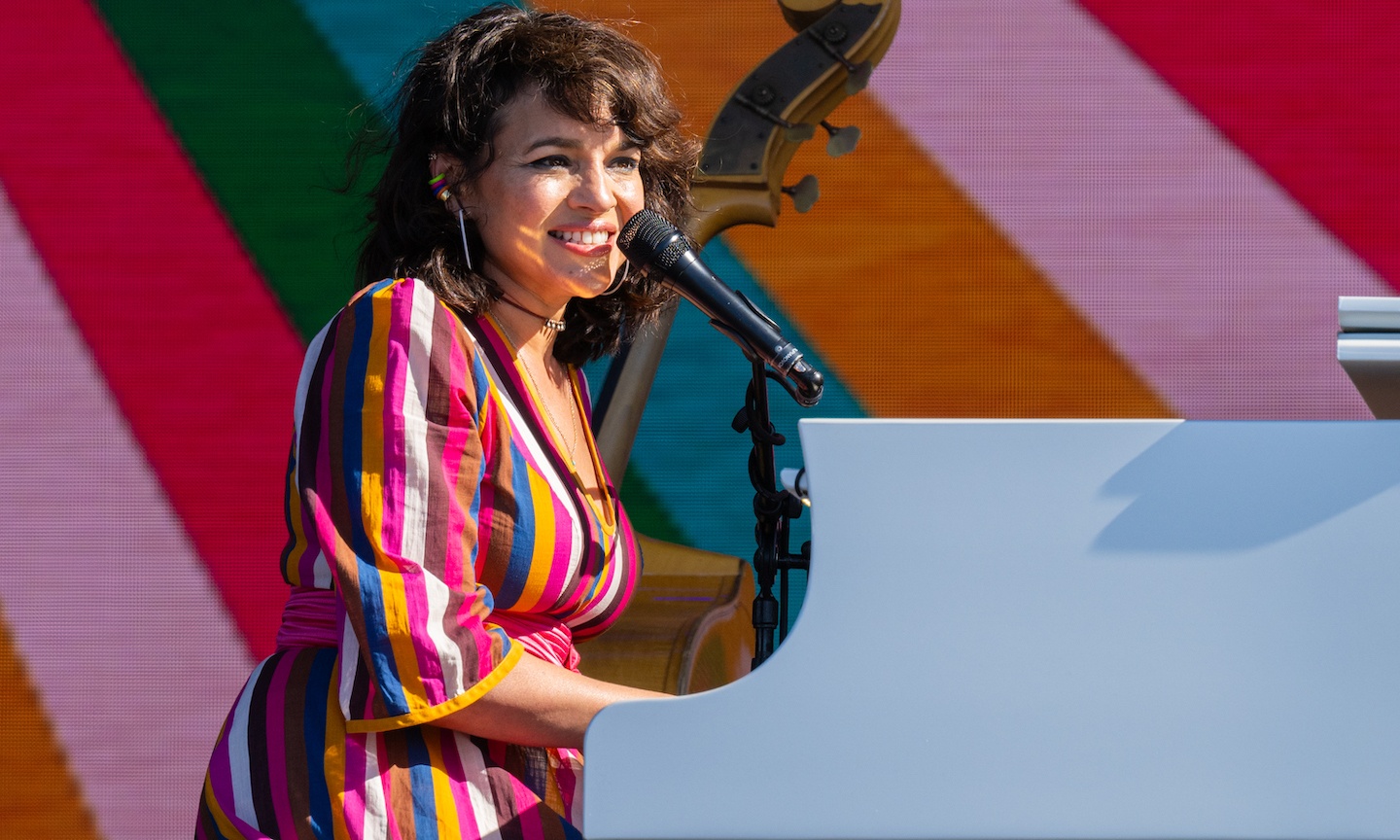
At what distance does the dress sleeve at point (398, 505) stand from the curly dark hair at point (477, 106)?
0.43 ft

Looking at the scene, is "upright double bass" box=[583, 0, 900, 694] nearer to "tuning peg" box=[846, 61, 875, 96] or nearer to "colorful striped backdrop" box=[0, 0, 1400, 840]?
"tuning peg" box=[846, 61, 875, 96]

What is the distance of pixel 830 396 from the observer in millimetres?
1965

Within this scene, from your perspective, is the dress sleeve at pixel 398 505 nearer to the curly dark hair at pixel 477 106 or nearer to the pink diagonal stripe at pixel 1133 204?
the curly dark hair at pixel 477 106

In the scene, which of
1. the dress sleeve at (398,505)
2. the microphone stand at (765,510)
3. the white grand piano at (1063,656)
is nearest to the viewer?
the white grand piano at (1063,656)

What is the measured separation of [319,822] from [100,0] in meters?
1.60

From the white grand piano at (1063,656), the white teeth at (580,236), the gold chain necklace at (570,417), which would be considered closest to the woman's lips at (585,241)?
the white teeth at (580,236)

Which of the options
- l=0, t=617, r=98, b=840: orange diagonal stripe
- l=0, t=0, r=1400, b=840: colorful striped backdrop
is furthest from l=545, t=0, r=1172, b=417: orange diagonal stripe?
l=0, t=617, r=98, b=840: orange diagonal stripe

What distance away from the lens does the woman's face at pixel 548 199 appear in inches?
42.9

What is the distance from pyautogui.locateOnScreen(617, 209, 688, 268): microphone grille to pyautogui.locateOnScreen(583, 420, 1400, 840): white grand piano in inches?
9.8

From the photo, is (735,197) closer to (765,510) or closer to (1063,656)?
(765,510)

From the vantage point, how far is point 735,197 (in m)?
1.75

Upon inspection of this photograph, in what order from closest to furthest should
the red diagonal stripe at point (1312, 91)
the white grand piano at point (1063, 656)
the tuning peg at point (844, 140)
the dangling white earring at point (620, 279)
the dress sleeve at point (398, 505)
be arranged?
the white grand piano at point (1063, 656) < the dress sleeve at point (398, 505) < the dangling white earring at point (620, 279) < the tuning peg at point (844, 140) < the red diagonal stripe at point (1312, 91)

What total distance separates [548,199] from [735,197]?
69 centimetres

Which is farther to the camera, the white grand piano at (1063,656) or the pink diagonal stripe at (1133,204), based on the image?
the pink diagonal stripe at (1133,204)
